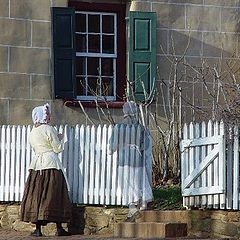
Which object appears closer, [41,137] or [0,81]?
[41,137]

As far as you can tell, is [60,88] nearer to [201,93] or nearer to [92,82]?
[92,82]

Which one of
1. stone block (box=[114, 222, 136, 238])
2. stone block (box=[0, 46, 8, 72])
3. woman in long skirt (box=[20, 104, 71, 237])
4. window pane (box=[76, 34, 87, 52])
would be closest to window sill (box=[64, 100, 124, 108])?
window pane (box=[76, 34, 87, 52])

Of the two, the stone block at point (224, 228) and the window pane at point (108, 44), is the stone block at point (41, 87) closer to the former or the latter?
the window pane at point (108, 44)

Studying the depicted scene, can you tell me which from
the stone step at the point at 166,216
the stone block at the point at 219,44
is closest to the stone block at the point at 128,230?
the stone step at the point at 166,216

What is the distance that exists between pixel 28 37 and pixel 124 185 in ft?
14.4

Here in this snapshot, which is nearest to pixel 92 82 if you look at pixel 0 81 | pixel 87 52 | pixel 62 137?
pixel 87 52

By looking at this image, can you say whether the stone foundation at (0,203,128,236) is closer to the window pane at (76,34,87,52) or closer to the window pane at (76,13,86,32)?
the window pane at (76,34,87,52)

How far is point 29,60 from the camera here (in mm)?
16156

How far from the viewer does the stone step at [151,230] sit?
467 inches

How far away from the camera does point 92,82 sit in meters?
16.8

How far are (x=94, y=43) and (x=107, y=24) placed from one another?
45cm

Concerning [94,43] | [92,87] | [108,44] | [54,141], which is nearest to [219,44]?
[108,44]

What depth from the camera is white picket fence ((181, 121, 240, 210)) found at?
38.4 feet

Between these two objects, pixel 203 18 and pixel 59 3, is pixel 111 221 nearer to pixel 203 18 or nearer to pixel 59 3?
pixel 59 3
